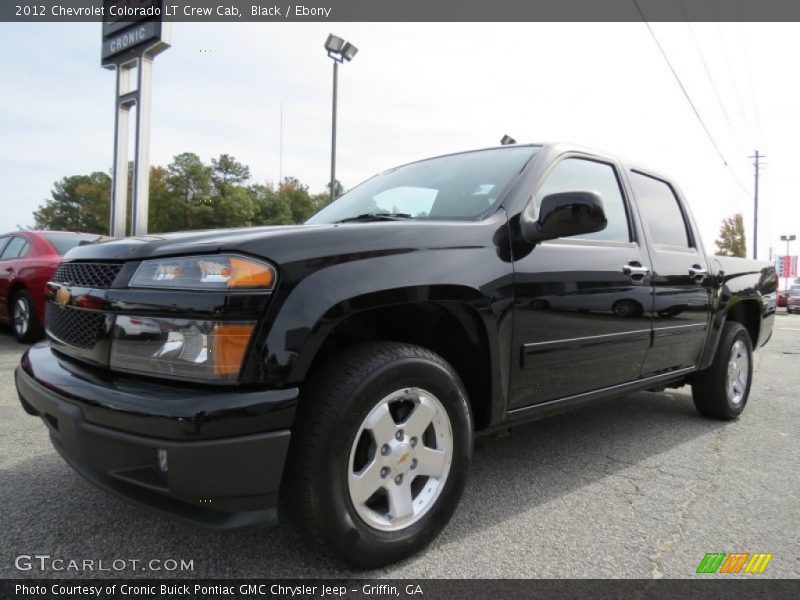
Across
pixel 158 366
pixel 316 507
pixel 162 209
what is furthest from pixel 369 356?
pixel 162 209

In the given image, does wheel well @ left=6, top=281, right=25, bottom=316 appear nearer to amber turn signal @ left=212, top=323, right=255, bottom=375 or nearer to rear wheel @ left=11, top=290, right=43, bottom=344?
rear wheel @ left=11, top=290, right=43, bottom=344

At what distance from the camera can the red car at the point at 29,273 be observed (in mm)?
6000

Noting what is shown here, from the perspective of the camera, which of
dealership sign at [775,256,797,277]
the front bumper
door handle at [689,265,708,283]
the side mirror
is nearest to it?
the front bumper

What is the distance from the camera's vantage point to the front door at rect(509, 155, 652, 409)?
234 cm

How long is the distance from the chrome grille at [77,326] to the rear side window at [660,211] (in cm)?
289

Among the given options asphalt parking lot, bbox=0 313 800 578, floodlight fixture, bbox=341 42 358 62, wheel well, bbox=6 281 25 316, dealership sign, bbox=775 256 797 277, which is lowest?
asphalt parking lot, bbox=0 313 800 578

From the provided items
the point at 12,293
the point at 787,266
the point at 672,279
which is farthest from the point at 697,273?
the point at 787,266

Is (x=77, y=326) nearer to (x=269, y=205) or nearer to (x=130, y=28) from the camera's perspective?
(x=130, y=28)

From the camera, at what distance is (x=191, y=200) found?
5278cm

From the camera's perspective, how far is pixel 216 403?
1534 mm

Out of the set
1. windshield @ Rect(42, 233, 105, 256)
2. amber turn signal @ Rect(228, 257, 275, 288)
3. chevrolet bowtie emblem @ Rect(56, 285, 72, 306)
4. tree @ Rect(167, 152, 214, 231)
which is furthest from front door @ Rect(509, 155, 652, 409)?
tree @ Rect(167, 152, 214, 231)

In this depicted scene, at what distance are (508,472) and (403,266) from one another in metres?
1.47

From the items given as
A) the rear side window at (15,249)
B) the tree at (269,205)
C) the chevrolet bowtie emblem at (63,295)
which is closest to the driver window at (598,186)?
the chevrolet bowtie emblem at (63,295)

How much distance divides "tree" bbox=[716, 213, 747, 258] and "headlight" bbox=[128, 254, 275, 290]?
181 feet
